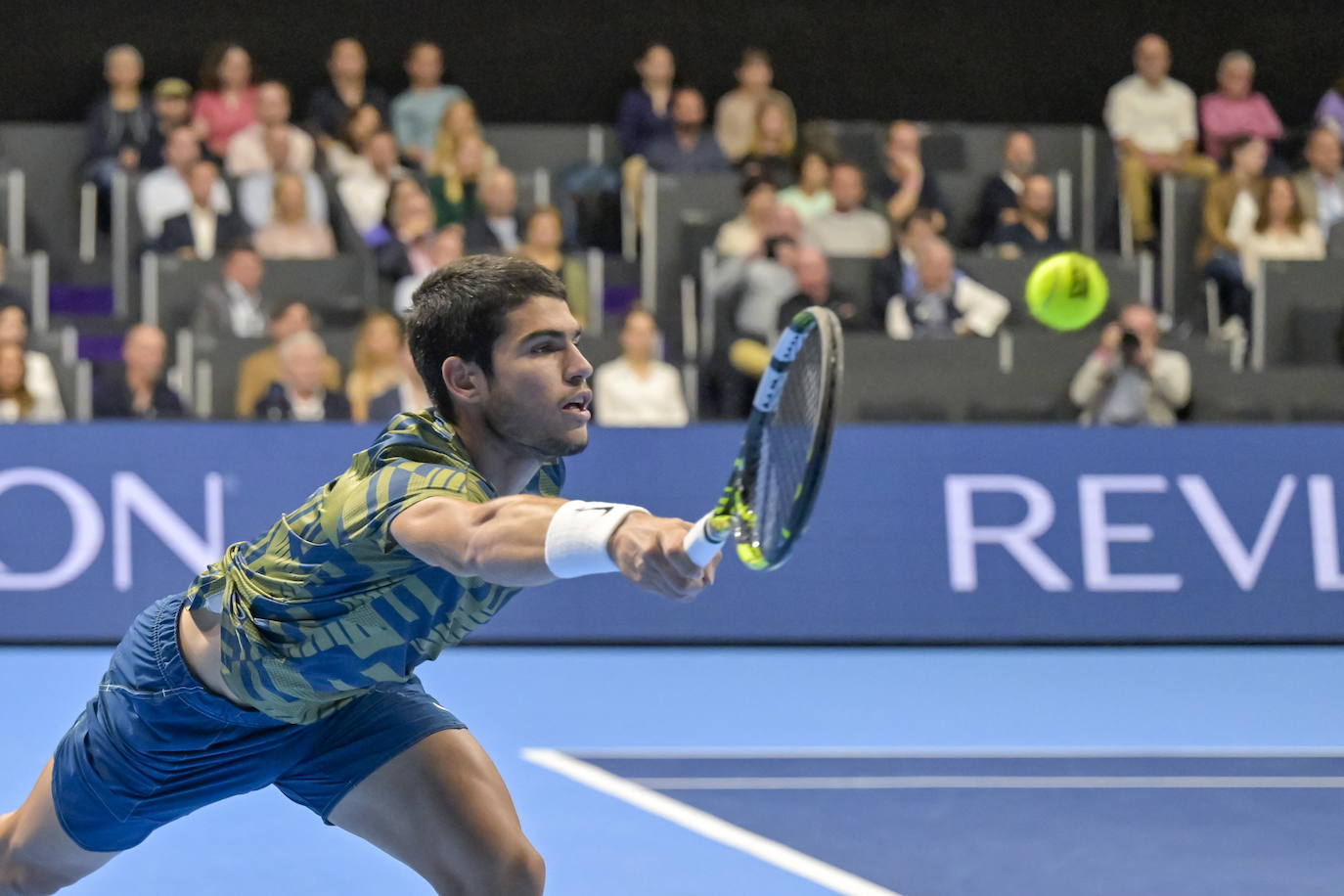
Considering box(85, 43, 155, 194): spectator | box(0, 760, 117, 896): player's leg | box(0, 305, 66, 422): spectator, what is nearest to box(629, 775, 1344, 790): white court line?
box(0, 760, 117, 896): player's leg

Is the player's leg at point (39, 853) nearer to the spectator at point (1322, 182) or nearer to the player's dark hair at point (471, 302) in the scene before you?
the player's dark hair at point (471, 302)

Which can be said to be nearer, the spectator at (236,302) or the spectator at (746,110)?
the spectator at (236,302)

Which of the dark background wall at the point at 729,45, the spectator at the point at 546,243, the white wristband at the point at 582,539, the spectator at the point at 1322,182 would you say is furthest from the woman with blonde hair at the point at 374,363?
the white wristband at the point at 582,539

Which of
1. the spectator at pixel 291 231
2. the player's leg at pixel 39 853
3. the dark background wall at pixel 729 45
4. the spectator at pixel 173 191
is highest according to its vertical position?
the dark background wall at pixel 729 45

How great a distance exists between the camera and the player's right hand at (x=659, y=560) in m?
2.51

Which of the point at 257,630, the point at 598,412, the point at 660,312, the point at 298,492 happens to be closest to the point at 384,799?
the point at 257,630

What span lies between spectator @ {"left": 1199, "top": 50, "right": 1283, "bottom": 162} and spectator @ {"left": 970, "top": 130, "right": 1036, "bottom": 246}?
1380mm

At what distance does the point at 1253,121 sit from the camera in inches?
500

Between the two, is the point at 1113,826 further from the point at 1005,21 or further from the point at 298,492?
the point at 1005,21

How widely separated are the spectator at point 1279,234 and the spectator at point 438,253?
465 centimetres

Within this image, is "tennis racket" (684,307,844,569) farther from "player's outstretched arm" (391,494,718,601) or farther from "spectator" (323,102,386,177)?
"spectator" (323,102,386,177)

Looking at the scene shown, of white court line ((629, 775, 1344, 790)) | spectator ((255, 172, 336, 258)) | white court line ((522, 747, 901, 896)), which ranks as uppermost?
spectator ((255, 172, 336, 258))

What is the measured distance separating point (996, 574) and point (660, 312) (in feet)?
10.1

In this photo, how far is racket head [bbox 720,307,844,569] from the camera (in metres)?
2.52
